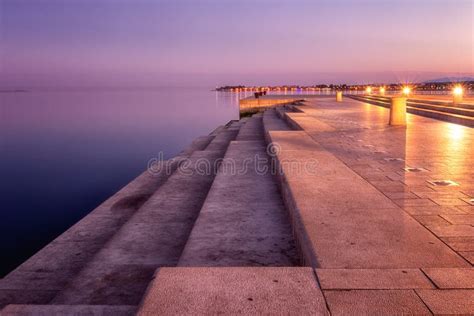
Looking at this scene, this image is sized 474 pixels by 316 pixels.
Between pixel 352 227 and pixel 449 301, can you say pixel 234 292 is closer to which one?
pixel 449 301

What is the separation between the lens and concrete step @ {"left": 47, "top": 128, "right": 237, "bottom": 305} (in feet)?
13.7

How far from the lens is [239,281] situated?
2797 mm

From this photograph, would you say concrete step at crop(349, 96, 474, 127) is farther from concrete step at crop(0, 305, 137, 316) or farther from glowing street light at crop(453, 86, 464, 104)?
concrete step at crop(0, 305, 137, 316)

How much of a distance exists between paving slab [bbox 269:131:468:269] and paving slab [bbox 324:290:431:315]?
1.44ft

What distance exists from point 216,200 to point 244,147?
4.73m

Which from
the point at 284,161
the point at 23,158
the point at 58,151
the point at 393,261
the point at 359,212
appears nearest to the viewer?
the point at 393,261

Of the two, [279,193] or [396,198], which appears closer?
[396,198]

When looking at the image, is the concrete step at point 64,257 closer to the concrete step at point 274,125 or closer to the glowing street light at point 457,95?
the concrete step at point 274,125

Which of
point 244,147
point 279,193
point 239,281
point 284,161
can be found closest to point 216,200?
point 279,193

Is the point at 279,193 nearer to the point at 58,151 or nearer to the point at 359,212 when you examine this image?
the point at 359,212

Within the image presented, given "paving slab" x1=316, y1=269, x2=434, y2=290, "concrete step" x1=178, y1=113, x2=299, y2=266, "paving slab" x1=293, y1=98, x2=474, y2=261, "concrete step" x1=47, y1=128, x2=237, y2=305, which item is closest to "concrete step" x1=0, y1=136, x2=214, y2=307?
"concrete step" x1=47, y1=128, x2=237, y2=305

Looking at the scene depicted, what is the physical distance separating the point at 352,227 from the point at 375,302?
1388mm

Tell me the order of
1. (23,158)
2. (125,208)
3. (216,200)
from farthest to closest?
(23,158)
(125,208)
(216,200)

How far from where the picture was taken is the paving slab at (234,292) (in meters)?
2.43
